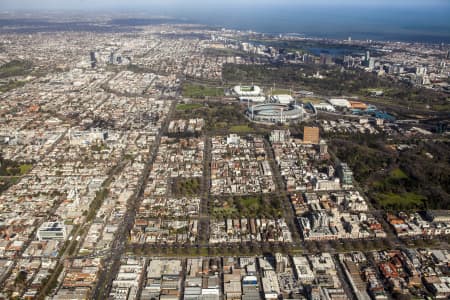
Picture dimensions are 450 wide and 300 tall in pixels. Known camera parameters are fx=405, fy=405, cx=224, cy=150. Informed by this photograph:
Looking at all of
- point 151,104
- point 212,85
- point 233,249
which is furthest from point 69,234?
point 212,85

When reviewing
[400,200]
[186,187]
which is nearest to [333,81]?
[400,200]

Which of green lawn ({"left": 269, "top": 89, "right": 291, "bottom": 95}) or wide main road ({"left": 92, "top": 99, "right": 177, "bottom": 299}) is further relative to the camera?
green lawn ({"left": 269, "top": 89, "right": 291, "bottom": 95})

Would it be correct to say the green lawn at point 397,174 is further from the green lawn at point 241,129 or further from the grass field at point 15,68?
the grass field at point 15,68

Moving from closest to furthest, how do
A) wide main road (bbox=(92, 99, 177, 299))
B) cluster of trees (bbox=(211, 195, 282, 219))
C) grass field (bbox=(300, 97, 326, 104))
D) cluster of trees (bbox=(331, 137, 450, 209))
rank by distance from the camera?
wide main road (bbox=(92, 99, 177, 299)) → cluster of trees (bbox=(211, 195, 282, 219)) → cluster of trees (bbox=(331, 137, 450, 209)) → grass field (bbox=(300, 97, 326, 104))

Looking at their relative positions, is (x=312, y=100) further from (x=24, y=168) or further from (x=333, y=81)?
(x=24, y=168)

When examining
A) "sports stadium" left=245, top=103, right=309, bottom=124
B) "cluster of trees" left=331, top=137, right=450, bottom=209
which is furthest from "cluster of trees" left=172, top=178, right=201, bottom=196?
"sports stadium" left=245, top=103, right=309, bottom=124

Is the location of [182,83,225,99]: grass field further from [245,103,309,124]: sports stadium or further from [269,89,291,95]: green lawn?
[245,103,309,124]: sports stadium

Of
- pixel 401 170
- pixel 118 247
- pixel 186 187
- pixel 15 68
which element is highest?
pixel 15 68

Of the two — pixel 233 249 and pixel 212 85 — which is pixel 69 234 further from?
pixel 212 85

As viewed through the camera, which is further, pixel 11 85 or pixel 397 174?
pixel 11 85

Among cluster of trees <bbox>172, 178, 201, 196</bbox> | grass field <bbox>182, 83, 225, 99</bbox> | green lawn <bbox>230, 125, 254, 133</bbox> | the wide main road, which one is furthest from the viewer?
grass field <bbox>182, 83, 225, 99</bbox>

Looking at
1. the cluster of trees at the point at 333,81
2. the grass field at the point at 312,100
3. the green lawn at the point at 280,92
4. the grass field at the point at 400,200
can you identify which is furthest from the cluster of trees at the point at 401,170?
the green lawn at the point at 280,92
